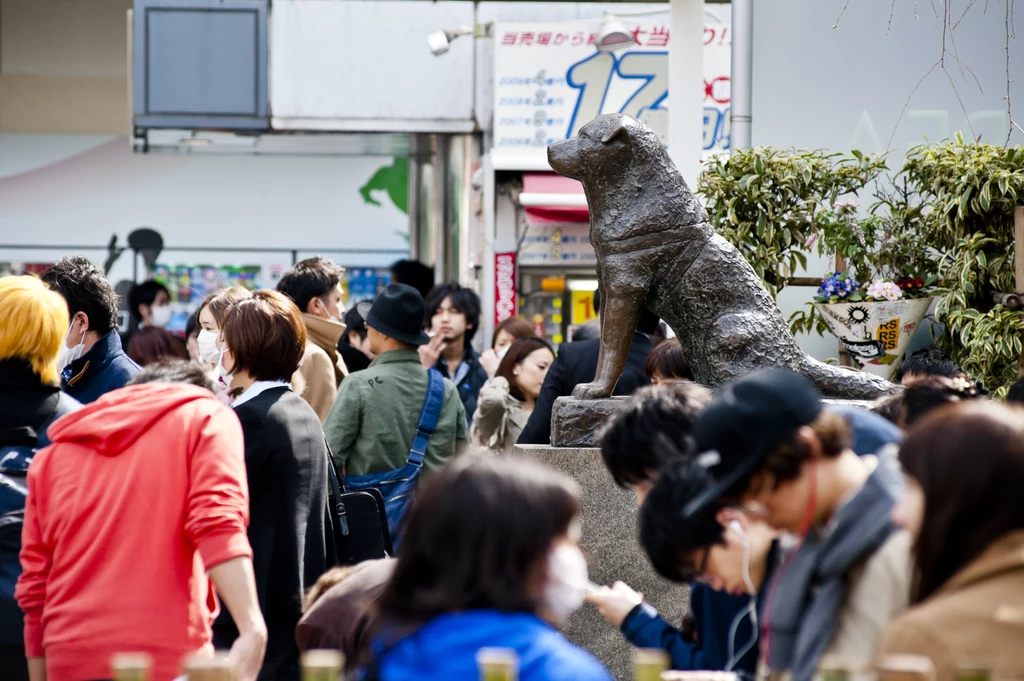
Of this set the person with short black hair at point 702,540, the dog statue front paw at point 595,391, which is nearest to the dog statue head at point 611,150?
the dog statue front paw at point 595,391

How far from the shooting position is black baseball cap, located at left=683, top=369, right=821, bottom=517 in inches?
78.0

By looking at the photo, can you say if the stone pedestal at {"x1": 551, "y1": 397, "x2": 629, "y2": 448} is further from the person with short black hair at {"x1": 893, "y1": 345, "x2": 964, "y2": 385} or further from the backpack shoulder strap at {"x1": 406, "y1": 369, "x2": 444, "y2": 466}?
the person with short black hair at {"x1": 893, "y1": 345, "x2": 964, "y2": 385}

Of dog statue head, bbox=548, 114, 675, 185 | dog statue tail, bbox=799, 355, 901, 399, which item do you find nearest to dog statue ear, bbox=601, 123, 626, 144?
dog statue head, bbox=548, 114, 675, 185

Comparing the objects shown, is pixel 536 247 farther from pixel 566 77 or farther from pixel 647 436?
pixel 647 436

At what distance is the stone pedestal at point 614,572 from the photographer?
420 centimetres

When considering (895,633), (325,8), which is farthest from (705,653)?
(325,8)

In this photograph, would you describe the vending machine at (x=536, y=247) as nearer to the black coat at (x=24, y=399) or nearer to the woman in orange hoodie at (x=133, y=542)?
the black coat at (x=24, y=399)

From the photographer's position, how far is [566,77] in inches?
412

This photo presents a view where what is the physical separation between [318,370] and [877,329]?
10.1 feet

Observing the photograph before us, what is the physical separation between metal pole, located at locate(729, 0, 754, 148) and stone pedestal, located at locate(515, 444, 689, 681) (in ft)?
11.7

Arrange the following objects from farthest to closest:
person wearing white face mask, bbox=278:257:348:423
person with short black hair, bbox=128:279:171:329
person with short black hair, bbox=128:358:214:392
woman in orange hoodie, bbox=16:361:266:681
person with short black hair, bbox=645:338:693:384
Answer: person with short black hair, bbox=128:279:171:329
person wearing white face mask, bbox=278:257:348:423
person with short black hair, bbox=645:338:693:384
person with short black hair, bbox=128:358:214:392
woman in orange hoodie, bbox=16:361:266:681

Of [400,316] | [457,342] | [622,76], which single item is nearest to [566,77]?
[622,76]

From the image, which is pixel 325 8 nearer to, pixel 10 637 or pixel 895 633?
pixel 10 637

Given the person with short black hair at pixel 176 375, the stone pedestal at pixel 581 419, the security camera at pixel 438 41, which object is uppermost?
the security camera at pixel 438 41
